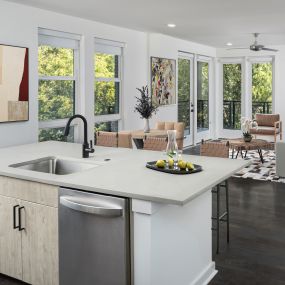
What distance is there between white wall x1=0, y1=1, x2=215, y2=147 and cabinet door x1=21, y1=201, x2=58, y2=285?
8.43 ft

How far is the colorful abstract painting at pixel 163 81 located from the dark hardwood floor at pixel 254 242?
3366 mm

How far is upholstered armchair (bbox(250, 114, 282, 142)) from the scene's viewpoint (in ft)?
32.3

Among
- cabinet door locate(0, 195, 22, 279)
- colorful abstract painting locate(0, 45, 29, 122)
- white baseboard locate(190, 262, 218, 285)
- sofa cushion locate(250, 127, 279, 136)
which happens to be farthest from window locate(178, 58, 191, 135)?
cabinet door locate(0, 195, 22, 279)

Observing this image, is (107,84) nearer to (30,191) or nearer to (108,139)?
(108,139)

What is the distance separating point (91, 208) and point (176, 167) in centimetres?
74

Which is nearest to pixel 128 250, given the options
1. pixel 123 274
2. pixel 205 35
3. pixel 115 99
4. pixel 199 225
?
pixel 123 274

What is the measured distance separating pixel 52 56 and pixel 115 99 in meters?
1.74

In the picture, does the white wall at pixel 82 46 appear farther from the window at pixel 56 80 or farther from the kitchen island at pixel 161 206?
the kitchen island at pixel 161 206

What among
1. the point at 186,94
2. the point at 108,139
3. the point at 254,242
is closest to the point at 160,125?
the point at 108,139

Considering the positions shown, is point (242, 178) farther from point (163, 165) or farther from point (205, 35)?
point (163, 165)

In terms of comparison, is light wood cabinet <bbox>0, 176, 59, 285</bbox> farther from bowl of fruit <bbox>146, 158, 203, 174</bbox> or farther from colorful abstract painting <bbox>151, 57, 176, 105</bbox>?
colorful abstract painting <bbox>151, 57, 176, 105</bbox>

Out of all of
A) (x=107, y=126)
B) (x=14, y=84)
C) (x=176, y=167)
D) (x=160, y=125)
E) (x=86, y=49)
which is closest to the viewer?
(x=176, y=167)

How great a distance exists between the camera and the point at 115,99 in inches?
295

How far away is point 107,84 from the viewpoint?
23.7 feet
